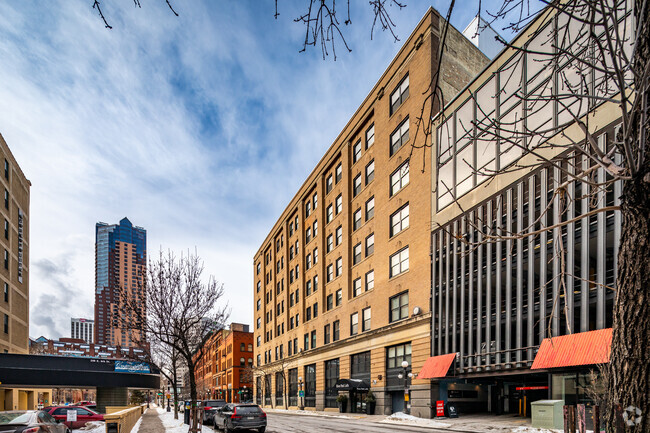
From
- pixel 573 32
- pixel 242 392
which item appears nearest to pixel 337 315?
pixel 573 32

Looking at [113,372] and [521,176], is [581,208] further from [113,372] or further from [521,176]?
[113,372]

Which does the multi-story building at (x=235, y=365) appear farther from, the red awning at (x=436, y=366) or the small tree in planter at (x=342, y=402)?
the red awning at (x=436, y=366)

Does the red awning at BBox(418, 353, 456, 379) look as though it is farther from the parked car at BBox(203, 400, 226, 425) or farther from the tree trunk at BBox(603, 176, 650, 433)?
the tree trunk at BBox(603, 176, 650, 433)

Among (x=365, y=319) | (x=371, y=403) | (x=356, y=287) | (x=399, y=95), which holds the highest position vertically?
(x=399, y=95)

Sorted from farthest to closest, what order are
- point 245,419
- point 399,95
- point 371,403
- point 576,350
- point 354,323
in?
A: point 354,323 < point 399,95 < point 371,403 < point 245,419 < point 576,350

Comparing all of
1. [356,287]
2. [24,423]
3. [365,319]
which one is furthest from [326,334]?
[24,423]

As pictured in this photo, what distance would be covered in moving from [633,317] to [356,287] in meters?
39.5

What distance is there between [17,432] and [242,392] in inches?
3127

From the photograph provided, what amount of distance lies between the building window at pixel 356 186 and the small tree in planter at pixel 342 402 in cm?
1795

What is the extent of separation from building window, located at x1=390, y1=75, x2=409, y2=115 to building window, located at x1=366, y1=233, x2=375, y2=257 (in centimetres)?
1051

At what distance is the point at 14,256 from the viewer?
52.9 metres

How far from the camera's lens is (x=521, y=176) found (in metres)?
23.8

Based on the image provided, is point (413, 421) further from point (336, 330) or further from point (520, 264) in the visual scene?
point (336, 330)

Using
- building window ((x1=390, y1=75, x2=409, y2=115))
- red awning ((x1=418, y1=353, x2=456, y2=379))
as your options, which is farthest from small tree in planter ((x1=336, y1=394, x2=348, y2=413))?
building window ((x1=390, y1=75, x2=409, y2=115))
